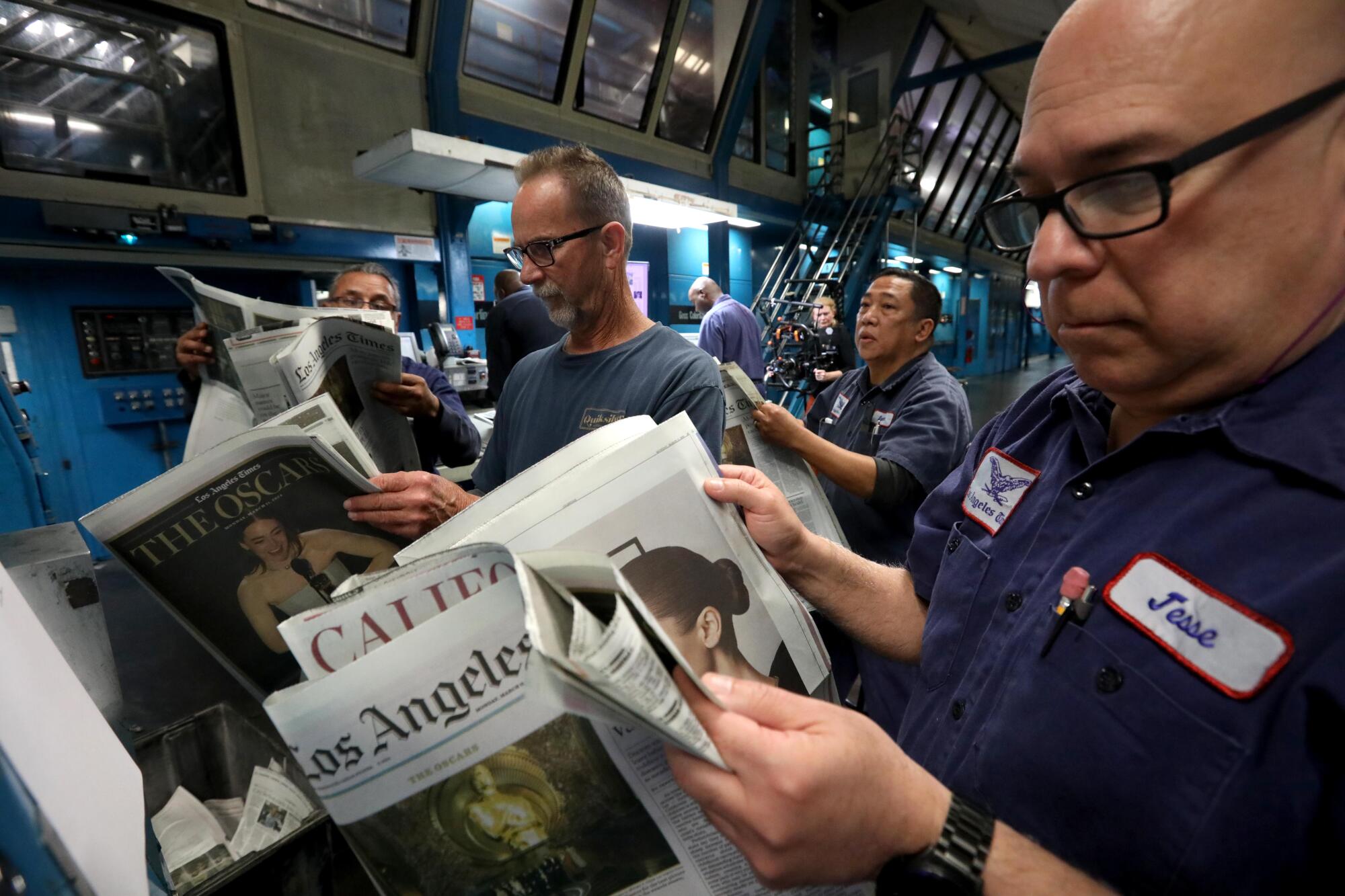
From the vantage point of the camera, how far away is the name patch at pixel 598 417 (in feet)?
4.11

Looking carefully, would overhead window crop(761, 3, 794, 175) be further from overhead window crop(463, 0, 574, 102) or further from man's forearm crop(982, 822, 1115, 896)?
man's forearm crop(982, 822, 1115, 896)

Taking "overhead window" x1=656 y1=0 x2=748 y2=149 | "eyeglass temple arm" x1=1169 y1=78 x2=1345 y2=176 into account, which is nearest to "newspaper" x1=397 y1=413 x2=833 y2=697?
"eyeglass temple arm" x1=1169 y1=78 x2=1345 y2=176

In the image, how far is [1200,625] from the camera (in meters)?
0.49

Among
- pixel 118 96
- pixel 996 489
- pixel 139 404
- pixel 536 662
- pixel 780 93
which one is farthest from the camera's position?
pixel 780 93

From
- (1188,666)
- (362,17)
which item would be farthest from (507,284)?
(1188,666)

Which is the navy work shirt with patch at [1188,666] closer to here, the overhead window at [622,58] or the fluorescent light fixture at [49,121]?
the fluorescent light fixture at [49,121]

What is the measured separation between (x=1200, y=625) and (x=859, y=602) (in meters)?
0.46

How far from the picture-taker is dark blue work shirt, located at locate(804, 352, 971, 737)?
5.51ft

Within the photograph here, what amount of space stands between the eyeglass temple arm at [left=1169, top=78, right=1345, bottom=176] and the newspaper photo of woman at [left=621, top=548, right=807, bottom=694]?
577 mm

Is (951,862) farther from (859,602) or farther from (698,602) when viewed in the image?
(859,602)

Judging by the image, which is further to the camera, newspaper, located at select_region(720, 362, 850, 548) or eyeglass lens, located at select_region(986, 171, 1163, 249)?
newspaper, located at select_region(720, 362, 850, 548)

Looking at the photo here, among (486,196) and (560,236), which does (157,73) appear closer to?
(486,196)

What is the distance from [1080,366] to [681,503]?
44 cm

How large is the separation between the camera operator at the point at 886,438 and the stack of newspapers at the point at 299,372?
1.04 meters
